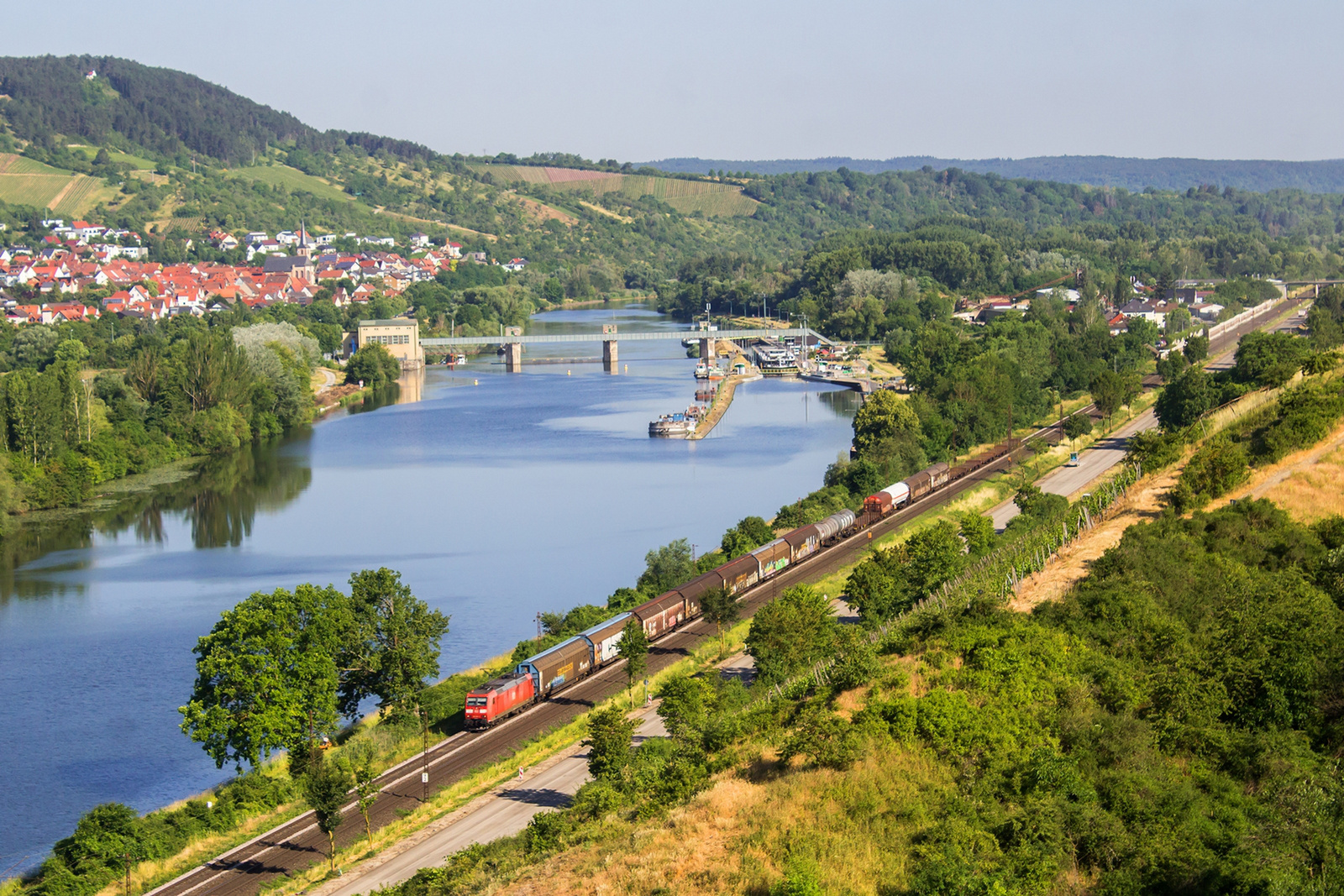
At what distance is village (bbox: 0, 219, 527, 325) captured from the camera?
3890 inches

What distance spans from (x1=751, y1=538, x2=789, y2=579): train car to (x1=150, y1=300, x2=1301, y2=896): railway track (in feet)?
0.82

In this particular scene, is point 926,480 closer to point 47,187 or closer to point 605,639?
point 605,639

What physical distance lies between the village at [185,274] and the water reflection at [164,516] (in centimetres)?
4092

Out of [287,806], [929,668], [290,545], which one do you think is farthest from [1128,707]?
[290,545]

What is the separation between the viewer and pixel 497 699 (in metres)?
25.4

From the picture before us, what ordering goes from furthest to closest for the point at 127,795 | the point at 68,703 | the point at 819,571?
the point at 819,571 < the point at 68,703 < the point at 127,795

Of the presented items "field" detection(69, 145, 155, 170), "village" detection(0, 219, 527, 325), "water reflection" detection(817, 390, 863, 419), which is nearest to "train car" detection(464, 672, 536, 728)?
"water reflection" detection(817, 390, 863, 419)

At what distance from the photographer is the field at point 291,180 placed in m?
179

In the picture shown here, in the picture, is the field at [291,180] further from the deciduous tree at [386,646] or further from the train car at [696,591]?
the deciduous tree at [386,646]

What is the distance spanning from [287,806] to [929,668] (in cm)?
1162

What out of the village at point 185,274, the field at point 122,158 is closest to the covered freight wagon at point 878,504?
the village at point 185,274

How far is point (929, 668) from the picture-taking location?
19.4 meters

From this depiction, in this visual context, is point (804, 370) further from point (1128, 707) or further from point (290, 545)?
point (1128, 707)

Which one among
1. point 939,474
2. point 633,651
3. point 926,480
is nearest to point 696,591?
point 633,651
